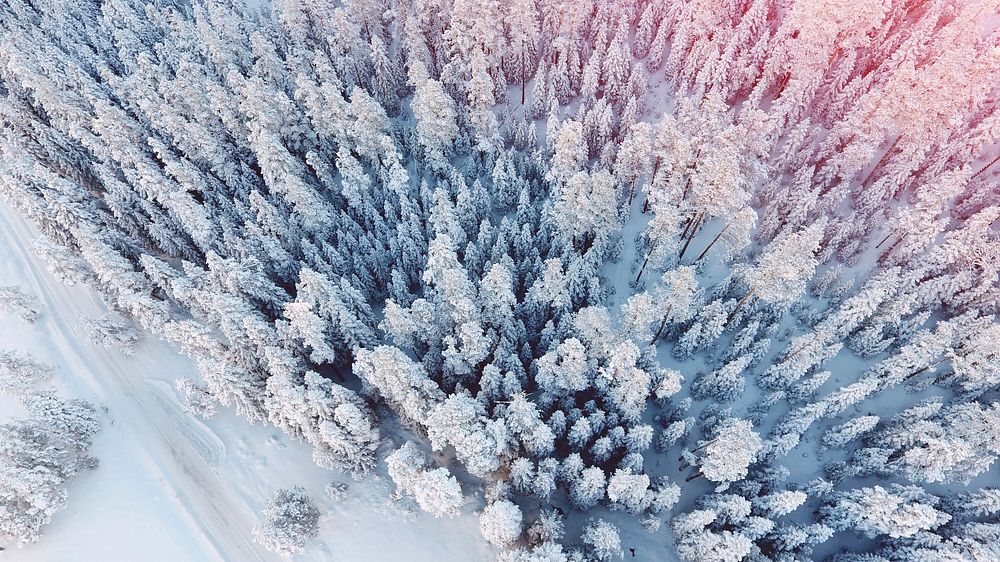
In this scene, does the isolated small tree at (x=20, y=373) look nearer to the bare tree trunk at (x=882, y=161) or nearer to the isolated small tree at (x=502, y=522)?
the isolated small tree at (x=502, y=522)

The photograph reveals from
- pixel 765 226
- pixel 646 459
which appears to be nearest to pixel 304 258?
pixel 646 459

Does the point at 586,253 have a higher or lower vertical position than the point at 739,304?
lower

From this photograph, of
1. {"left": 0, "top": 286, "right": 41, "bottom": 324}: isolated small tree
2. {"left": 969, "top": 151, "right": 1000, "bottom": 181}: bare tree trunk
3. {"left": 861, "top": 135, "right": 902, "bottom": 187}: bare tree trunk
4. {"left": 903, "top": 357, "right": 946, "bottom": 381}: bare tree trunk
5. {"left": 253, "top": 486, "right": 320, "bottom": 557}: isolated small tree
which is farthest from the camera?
{"left": 861, "top": 135, "right": 902, "bottom": 187}: bare tree trunk

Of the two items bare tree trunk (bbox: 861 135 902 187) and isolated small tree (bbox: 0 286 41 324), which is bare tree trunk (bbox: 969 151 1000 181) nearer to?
bare tree trunk (bbox: 861 135 902 187)

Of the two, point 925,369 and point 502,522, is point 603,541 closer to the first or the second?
point 502,522

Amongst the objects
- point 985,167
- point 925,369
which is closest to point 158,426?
point 925,369

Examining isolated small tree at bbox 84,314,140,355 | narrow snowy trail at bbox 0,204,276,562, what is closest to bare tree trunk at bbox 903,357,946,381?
narrow snowy trail at bbox 0,204,276,562
